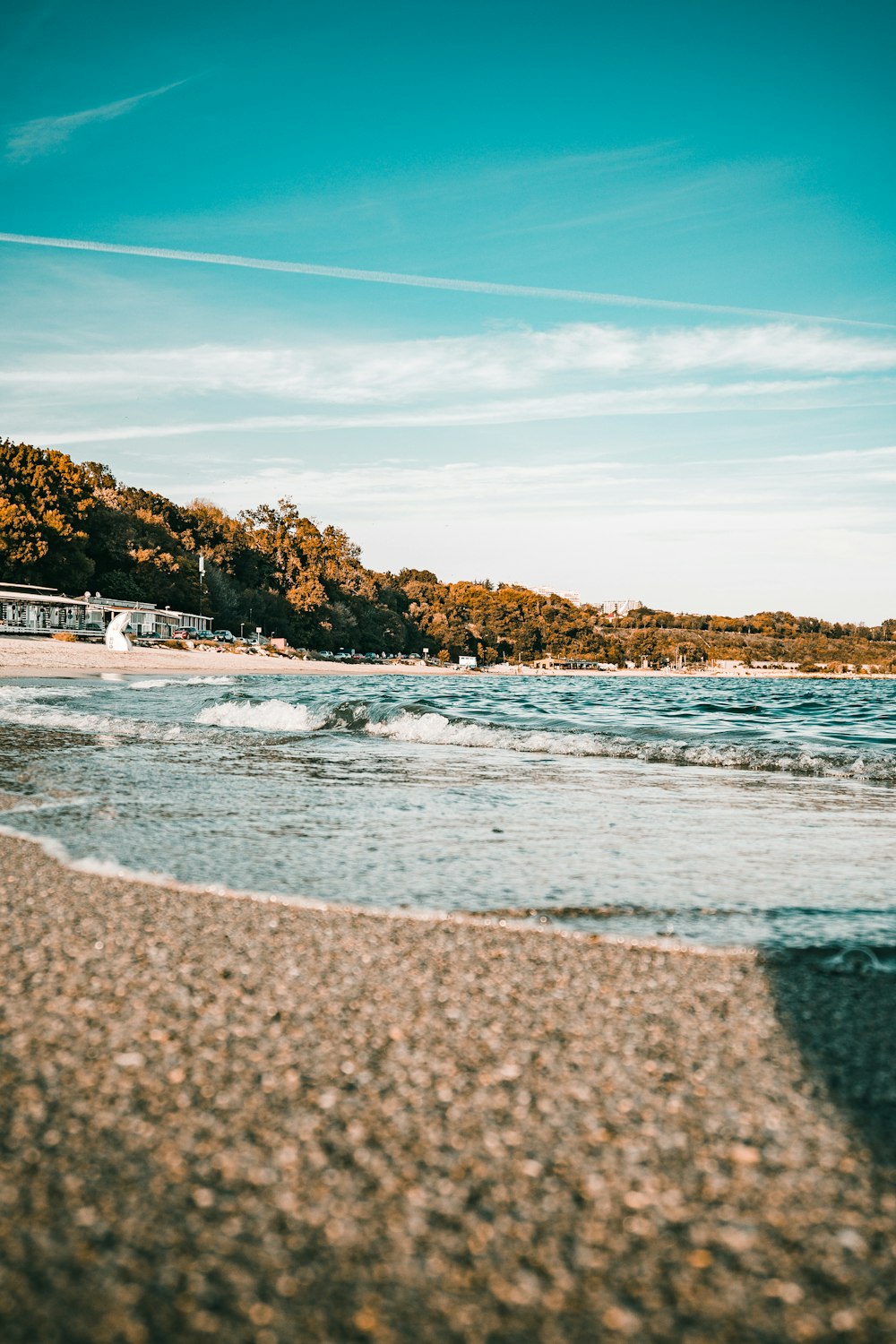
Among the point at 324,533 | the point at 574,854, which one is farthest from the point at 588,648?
the point at 574,854

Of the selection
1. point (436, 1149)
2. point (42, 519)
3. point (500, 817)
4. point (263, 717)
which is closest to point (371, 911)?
point (436, 1149)

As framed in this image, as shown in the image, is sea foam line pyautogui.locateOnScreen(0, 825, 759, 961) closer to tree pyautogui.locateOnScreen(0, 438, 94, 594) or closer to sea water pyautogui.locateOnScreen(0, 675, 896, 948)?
sea water pyautogui.locateOnScreen(0, 675, 896, 948)

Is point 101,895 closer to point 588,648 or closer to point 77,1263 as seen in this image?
point 77,1263

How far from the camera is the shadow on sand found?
6.87 ft

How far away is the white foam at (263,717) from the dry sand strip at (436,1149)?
11.6m

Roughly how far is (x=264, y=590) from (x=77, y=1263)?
4111 inches

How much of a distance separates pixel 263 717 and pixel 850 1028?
44.5 ft

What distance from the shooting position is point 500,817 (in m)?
6.31

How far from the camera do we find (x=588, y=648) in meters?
168

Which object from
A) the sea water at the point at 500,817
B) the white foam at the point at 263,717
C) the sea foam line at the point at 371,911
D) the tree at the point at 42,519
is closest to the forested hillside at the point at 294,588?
the tree at the point at 42,519

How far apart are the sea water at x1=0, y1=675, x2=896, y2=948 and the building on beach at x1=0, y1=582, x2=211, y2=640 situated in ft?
146

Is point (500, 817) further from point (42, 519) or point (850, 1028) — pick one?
point (42, 519)

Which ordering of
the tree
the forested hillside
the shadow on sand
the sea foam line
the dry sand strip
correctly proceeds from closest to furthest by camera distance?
the dry sand strip, the shadow on sand, the sea foam line, the tree, the forested hillside

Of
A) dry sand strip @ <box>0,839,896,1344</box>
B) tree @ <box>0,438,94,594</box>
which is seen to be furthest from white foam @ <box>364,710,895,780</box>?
tree @ <box>0,438,94,594</box>
